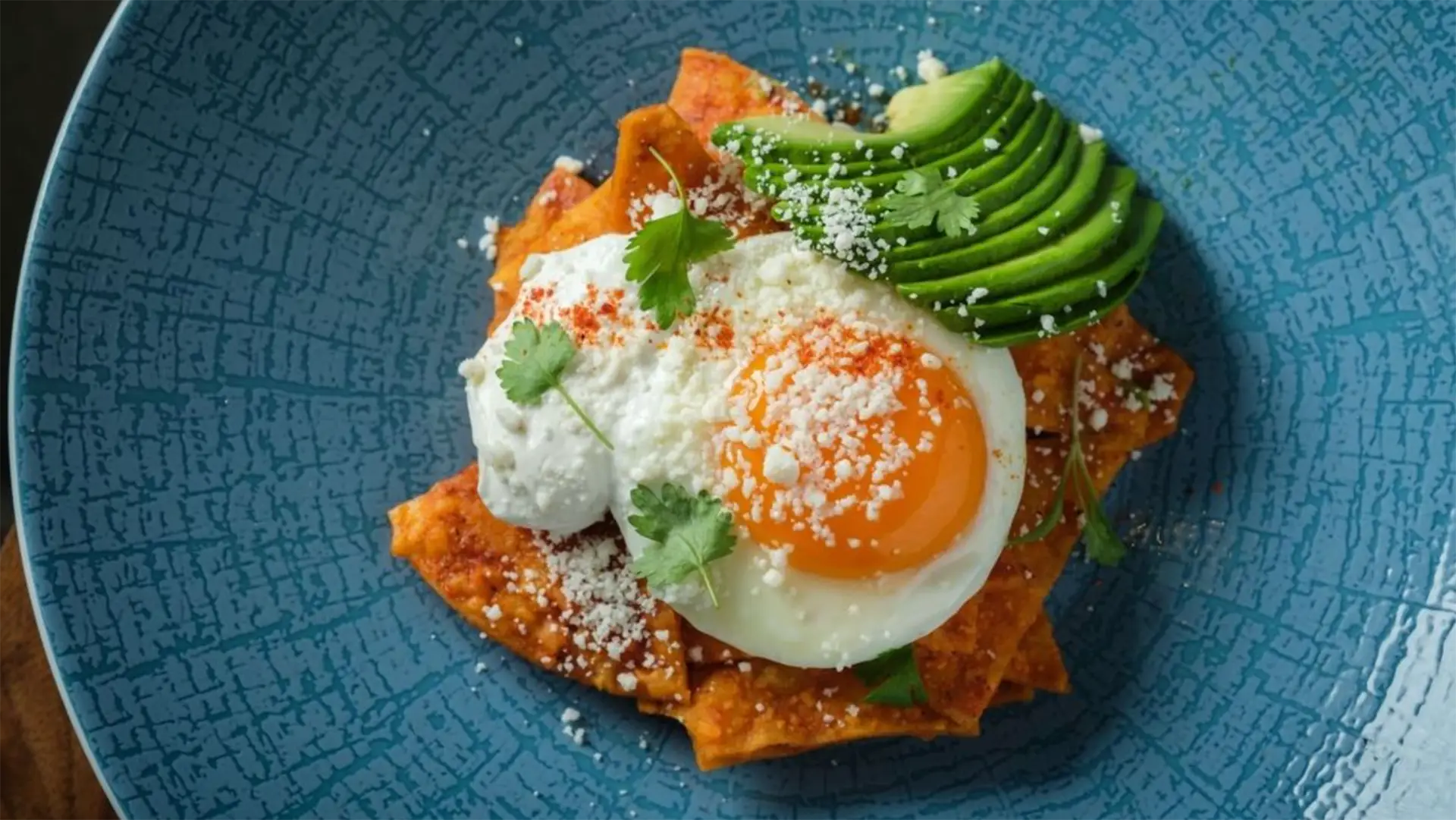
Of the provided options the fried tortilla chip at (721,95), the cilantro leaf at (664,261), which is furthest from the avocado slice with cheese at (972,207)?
the cilantro leaf at (664,261)

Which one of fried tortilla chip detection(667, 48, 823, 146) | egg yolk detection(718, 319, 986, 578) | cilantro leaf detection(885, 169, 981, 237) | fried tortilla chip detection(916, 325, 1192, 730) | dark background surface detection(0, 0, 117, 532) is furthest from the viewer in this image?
dark background surface detection(0, 0, 117, 532)

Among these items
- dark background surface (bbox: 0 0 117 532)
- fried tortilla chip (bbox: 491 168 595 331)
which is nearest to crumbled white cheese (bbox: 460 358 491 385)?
fried tortilla chip (bbox: 491 168 595 331)

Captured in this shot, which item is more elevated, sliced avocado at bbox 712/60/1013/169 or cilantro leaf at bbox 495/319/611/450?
sliced avocado at bbox 712/60/1013/169

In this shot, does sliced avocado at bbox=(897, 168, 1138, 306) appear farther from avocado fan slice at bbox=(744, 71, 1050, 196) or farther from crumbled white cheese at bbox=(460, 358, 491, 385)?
crumbled white cheese at bbox=(460, 358, 491, 385)

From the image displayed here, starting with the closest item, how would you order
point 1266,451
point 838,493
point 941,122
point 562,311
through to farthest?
point 838,493, point 562,311, point 941,122, point 1266,451

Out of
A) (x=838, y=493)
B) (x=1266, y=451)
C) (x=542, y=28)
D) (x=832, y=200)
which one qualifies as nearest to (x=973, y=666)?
(x=838, y=493)

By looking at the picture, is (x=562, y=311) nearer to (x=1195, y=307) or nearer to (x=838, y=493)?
(x=838, y=493)

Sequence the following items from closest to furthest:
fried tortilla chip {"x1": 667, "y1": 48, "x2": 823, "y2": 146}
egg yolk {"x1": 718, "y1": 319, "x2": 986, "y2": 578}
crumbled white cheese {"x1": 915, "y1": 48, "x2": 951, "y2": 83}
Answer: egg yolk {"x1": 718, "y1": 319, "x2": 986, "y2": 578}
fried tortilla chip {"x1": 667, "y1": 48, "x2": 823, "y2": 146}
crumbled white cheese {"x1": 915, "y1": 48, "x2": 951, "y2": 83}
